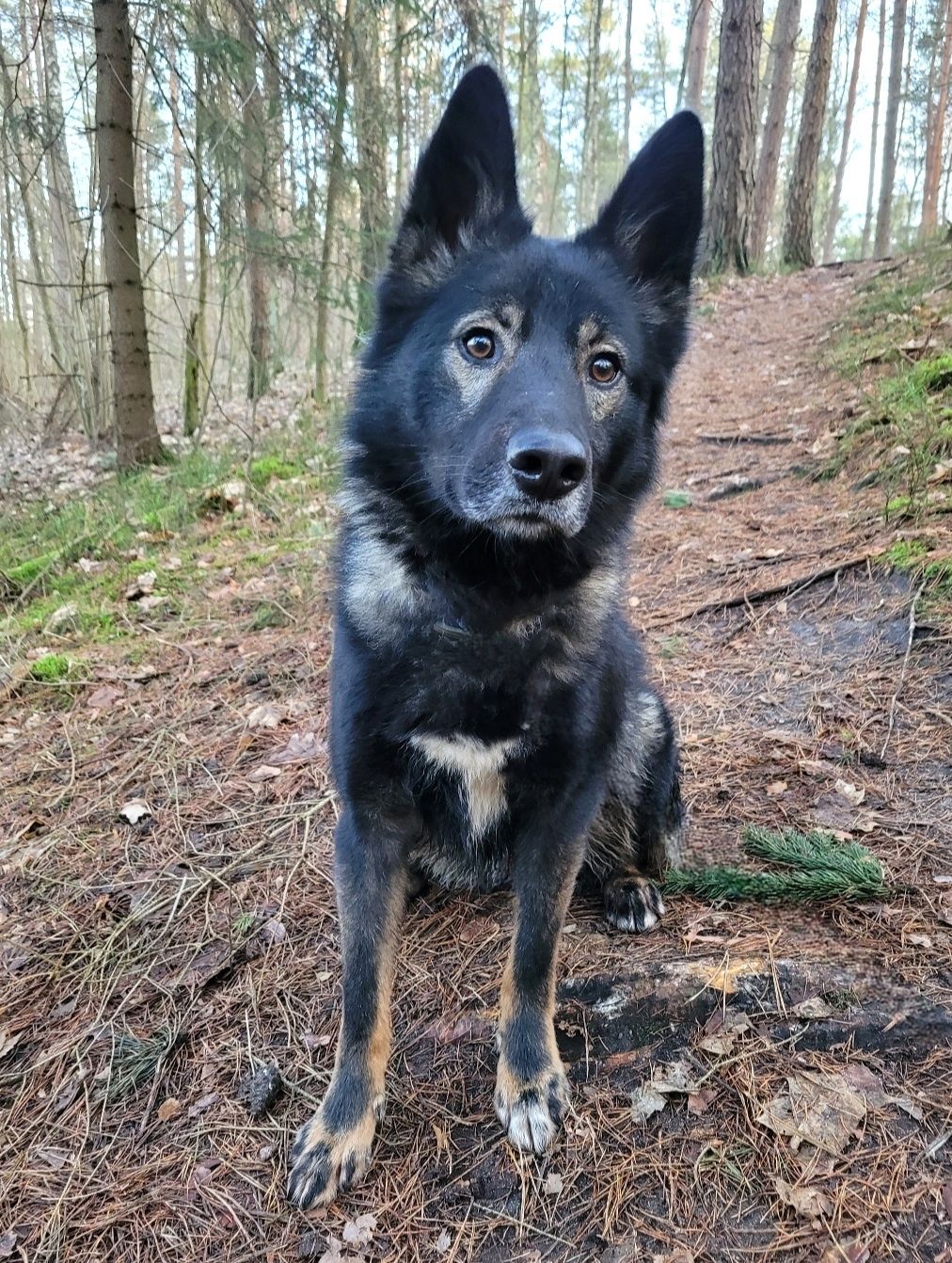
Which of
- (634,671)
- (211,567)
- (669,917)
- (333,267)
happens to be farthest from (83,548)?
(669,917)

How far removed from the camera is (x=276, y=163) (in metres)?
7.01

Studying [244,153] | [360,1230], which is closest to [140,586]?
[244,153]

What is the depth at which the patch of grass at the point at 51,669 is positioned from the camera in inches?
184

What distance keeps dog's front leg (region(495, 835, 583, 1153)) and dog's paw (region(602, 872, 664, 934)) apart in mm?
456

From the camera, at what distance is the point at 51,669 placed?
186 inches

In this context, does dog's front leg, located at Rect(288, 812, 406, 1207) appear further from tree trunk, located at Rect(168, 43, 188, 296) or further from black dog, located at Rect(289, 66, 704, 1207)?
tree trunk, located at Rect(168, 43, 188, 296)

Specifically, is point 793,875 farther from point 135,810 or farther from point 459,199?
Result: point 135,810

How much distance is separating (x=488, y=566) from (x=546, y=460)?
1.54 ft

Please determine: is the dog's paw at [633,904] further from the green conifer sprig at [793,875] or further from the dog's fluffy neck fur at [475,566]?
the dog's fluffy neck fur at [475,566]

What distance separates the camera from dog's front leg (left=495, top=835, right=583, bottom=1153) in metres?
2.14

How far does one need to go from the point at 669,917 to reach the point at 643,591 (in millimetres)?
2719

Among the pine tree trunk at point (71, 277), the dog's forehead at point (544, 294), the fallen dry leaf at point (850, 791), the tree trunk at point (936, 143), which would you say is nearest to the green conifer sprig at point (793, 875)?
the fallen dry leaf at point (850, 791)

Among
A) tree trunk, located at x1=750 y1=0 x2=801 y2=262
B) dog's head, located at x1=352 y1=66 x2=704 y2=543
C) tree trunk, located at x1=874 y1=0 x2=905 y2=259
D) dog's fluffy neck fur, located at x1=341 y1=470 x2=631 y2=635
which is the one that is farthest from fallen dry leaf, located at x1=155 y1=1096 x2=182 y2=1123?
tree trunk, located at x1=874 y1=0 x2=905 y2=259

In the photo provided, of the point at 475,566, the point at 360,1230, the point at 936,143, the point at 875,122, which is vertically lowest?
the point at 360,1230
